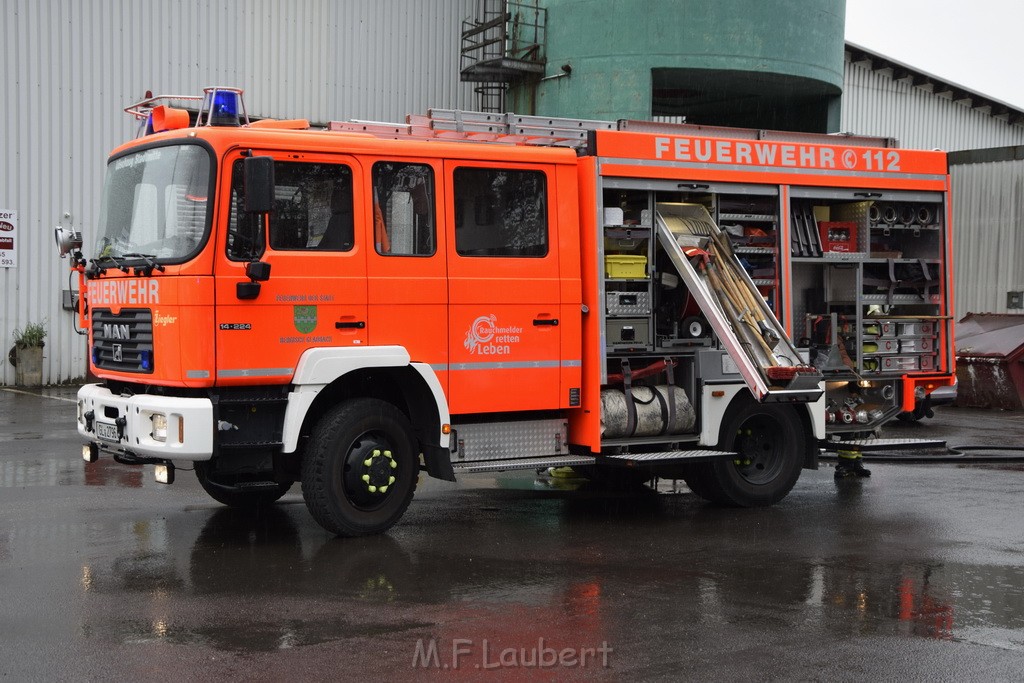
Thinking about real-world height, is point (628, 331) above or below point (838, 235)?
below

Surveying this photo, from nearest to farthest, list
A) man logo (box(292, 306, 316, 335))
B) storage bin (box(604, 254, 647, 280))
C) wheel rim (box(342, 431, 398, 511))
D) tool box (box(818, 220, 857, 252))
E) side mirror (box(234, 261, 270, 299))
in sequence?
side mirror (box(234, 261, 270, 299))
man logo (box(292, 306, 316, 335))
wheel rim (box(342, 431, 398, 511))
storage bin (box(604, 254, 647, 280))
tool box (box(818, 220, 857, 252))

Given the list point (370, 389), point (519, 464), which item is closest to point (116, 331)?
point (370, 389)

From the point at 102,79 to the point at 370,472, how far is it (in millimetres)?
15406

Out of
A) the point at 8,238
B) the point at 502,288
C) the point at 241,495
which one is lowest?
the point at 241,495

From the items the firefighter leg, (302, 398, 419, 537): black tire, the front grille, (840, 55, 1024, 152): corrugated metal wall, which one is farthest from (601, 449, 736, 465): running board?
(840, 55, 1024, 152): corrugated metal wall

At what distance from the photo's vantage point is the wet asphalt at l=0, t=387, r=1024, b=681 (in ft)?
19.0

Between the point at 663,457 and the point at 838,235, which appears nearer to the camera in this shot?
the point at 663,457

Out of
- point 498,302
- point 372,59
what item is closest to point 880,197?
point 498,302

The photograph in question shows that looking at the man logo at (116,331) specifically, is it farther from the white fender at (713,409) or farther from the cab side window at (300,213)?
the white fender at (713,409)

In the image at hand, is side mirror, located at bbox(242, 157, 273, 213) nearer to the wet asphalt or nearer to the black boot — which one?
the wet asphalt

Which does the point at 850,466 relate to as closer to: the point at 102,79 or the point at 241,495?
the point at 241,495

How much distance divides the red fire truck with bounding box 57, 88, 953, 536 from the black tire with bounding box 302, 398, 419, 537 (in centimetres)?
2

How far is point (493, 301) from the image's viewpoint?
9.12 m

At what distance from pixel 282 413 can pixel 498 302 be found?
1903 millimetres
